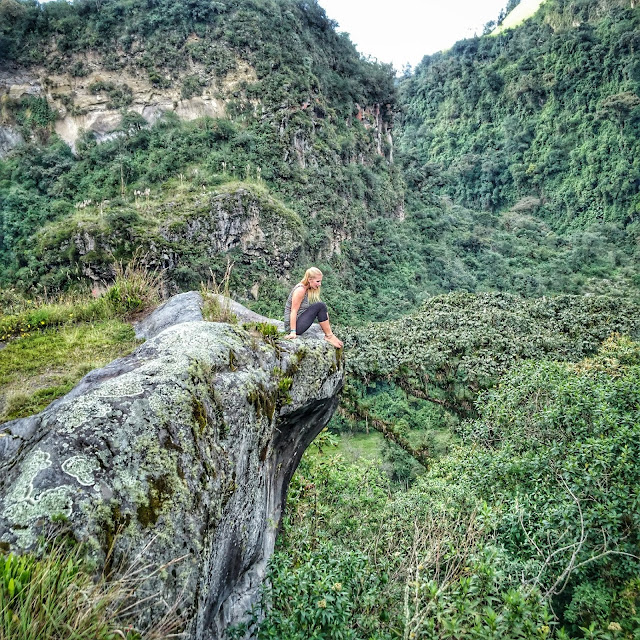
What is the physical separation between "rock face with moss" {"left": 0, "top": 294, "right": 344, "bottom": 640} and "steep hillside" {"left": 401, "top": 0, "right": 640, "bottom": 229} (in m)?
50.2

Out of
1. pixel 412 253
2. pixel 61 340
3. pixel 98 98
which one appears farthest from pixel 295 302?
pixel 412 253

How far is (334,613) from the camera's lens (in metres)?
2.86

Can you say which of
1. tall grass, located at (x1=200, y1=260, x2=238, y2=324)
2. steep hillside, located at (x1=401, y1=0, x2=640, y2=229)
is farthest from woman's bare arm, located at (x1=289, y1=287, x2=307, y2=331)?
steep hillside, located at (x1=401, y1=0, x2=640, y2=229)

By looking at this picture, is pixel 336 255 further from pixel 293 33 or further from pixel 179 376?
pixel 179 376

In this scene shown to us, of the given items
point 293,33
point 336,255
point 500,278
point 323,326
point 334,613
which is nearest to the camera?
point 334,613

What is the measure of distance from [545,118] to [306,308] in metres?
60.9

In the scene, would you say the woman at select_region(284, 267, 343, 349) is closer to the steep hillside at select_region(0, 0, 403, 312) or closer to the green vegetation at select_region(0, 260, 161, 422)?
the green vegetation at select_region(0, 260, 161, 422)

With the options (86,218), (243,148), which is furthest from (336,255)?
(86,218)

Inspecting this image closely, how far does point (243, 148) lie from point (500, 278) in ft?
74.0

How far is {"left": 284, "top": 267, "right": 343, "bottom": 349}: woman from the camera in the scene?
16.8ft

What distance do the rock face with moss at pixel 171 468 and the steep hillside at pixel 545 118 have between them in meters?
50.2

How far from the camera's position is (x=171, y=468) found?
2.54 metres

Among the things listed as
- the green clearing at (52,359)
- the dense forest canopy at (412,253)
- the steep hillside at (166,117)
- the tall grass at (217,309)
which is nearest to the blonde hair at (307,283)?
the tall grass at (217,309)

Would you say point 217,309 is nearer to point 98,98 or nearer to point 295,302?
point 295,302
